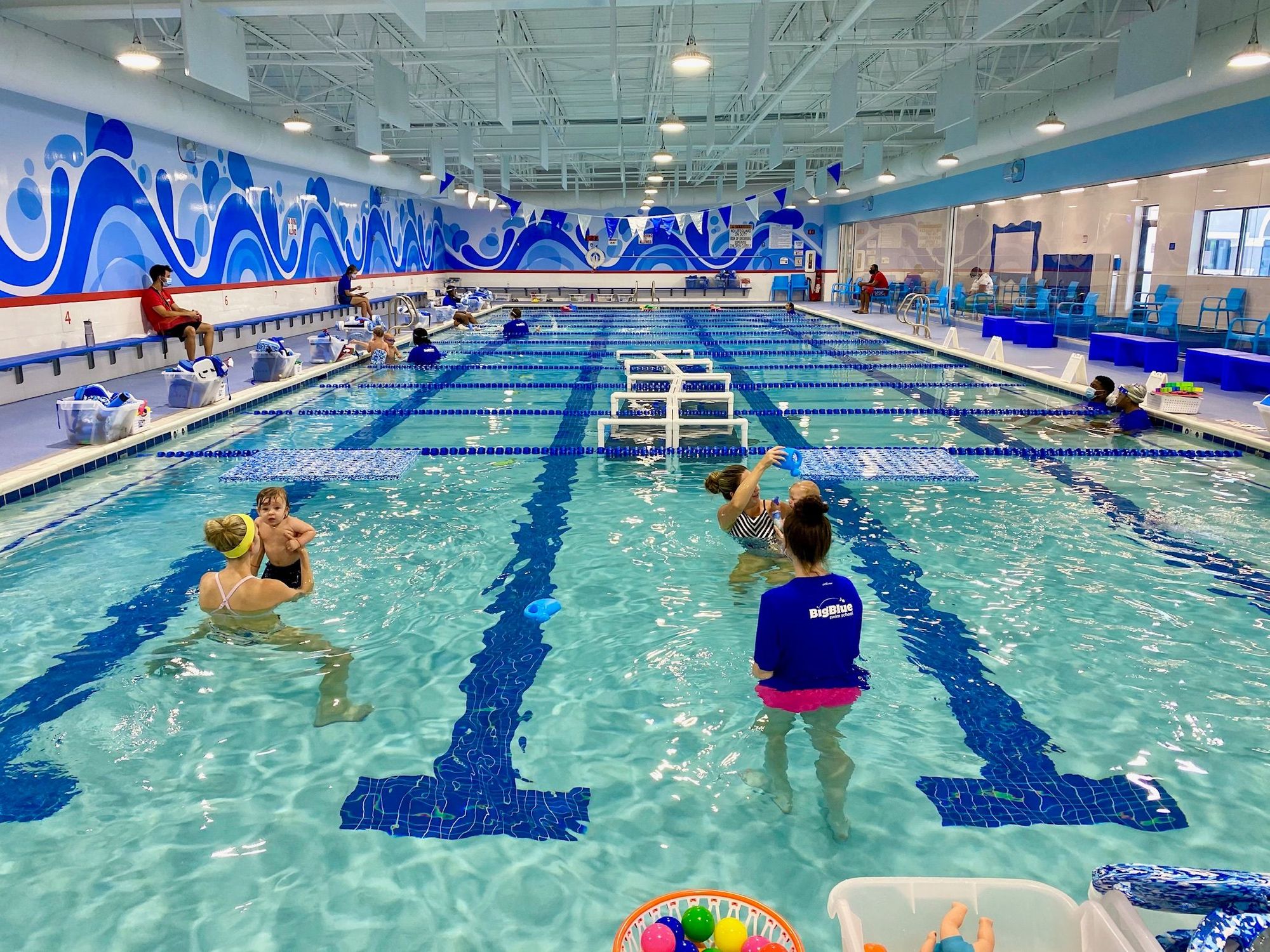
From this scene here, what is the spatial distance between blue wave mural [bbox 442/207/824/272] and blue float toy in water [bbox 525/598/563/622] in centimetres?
2892

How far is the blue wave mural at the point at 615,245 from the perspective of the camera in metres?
32.0

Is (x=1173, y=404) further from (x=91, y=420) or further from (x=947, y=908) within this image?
(x=91, y=420)

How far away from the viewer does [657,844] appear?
2.66 metres

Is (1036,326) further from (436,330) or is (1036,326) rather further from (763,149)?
(436,330)

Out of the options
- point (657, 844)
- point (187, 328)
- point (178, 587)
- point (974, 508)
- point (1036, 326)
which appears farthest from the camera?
point (1036, 326)

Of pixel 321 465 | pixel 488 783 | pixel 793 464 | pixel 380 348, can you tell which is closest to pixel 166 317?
pixel 380 348

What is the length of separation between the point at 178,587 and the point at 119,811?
2057mm

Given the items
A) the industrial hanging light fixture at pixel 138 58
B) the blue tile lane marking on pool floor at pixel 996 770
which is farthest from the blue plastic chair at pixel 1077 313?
the industrial hanging light fixture at pixel 138 58

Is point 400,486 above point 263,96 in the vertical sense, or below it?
below

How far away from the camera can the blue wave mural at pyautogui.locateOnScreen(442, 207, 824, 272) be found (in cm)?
3198

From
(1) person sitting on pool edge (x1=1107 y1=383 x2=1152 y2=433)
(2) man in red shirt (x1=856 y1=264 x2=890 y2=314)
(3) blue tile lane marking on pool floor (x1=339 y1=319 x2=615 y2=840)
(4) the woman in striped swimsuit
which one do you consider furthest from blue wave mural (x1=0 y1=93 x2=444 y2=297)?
(2) man in red shirt (x1=856 y1=264 x2=890 y2=314)

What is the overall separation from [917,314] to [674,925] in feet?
56.1

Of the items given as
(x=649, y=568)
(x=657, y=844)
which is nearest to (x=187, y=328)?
(x=649, y=568)

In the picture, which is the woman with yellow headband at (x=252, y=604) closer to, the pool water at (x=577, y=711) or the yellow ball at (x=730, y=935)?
the pool water at (x=577, y=711)
